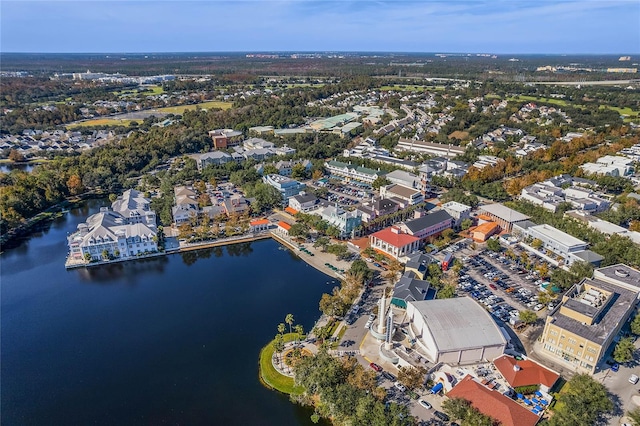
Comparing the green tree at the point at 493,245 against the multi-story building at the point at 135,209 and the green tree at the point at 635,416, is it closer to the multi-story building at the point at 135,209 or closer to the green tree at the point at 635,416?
the green tree at the point at 635,416

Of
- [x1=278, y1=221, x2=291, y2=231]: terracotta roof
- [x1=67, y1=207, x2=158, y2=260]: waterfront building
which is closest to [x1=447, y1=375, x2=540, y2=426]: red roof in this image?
[x1=278, y1=221, x2=291, y2=231]: terracotta roof

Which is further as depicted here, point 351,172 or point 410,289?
point 351,172

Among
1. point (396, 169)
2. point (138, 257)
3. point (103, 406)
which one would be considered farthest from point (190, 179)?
point (103, 406)

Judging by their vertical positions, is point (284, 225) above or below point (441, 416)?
above

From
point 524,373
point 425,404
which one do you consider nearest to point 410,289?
point 524,373

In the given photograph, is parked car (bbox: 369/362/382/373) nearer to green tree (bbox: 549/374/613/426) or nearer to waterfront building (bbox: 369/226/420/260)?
green tree (bbox: 549/374/613/426)

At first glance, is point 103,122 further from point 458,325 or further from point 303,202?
point 458,325

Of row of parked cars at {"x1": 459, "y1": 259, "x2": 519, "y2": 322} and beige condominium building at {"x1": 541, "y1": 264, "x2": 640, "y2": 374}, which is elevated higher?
beige condominium building at {"x1": 541, "y1": 264, "x2": 640, "y2": 374}

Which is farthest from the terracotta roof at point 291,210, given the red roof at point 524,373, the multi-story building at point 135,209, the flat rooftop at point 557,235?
the red roof at point 524,373
